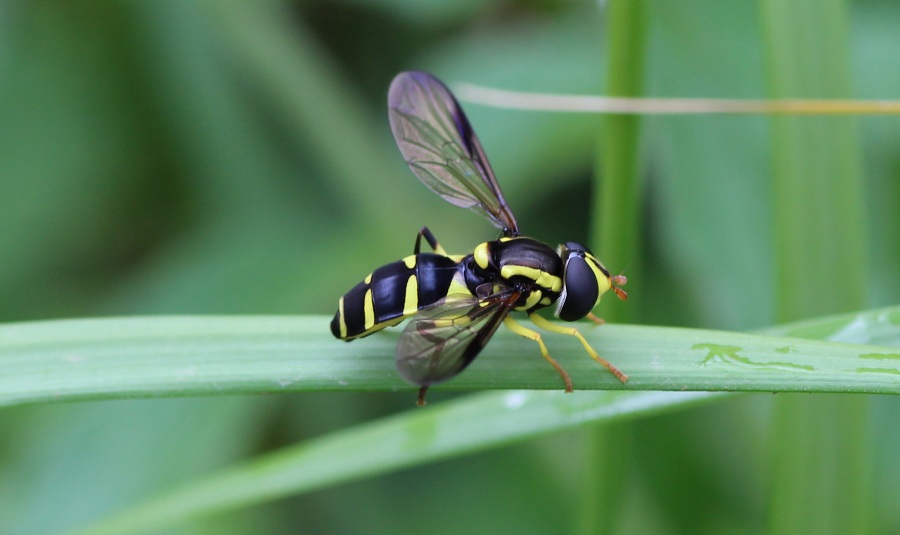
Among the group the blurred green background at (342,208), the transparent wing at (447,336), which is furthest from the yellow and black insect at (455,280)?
the blurred green background at (342,208)

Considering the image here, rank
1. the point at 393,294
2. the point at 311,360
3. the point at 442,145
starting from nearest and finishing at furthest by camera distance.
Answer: the point at 311,360 → the point at 393,294 → the point at 442,145

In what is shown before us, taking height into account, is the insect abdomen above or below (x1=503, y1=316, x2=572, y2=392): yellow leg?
above

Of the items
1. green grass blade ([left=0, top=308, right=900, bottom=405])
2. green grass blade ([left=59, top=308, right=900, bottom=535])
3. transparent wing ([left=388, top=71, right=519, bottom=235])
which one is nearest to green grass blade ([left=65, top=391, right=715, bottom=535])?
green grass blade ([left=59, top=308, right=900, bottom=535])

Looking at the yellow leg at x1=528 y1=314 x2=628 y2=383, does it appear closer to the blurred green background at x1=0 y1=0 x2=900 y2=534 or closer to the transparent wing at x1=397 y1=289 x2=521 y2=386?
the transparent wing at x1=397 y1=289 x2=521 y2=386

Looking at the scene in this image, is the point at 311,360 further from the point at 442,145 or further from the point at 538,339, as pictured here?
the point at 442,145

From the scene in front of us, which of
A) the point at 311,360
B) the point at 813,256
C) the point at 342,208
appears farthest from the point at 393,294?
the point at 342,208

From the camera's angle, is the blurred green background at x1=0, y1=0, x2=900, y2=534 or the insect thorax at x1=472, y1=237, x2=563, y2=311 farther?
the blurred green background at x1=0, y1=0, x2=900, y2=534

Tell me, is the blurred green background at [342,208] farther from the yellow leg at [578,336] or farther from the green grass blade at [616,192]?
the yellow leg at [578,336]
